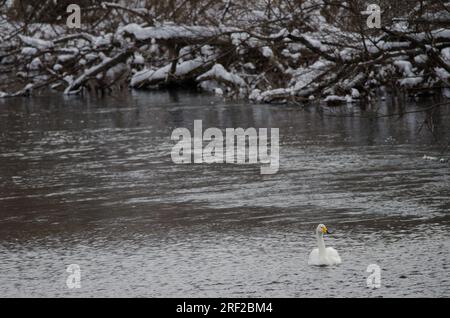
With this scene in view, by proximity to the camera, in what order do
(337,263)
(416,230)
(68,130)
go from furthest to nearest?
(68,130) < (416,230) < (337,263)

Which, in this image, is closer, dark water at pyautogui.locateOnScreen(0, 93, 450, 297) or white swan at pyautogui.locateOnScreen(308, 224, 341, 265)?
dark water at pyautogui.locateOnScreen(0, 93, 450, 297)

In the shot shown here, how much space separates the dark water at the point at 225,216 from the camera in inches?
377

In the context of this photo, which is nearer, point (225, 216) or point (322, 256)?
point (322, 256)

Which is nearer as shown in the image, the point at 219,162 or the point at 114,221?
the point at 114,221

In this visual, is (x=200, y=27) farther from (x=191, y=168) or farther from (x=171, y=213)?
(x=171, y=213)

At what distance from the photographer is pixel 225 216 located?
12.3 metres

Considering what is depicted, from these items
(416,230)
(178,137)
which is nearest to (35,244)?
(416,230)

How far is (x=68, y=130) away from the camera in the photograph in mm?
22562

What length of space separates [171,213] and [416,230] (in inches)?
123

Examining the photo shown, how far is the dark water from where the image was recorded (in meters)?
9.57

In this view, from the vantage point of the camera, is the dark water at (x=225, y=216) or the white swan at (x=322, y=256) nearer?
the dark water at (x=225, y=216)

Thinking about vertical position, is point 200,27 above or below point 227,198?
above

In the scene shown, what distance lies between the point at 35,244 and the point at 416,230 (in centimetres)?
425
